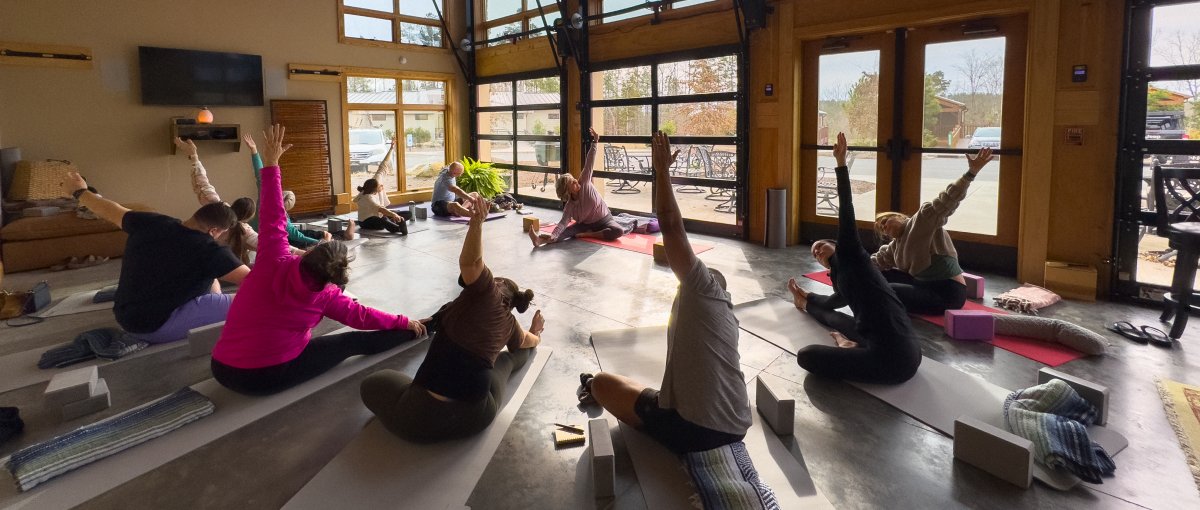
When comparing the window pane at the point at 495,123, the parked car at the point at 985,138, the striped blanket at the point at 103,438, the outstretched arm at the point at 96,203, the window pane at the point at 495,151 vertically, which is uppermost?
the window pane at the point at 495,123

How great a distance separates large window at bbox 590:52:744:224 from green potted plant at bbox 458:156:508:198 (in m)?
2.14

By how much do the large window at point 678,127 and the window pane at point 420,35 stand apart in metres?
3.66

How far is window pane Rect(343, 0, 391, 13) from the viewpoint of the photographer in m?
10.2

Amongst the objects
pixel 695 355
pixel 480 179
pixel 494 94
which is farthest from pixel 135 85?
pixel 695 355

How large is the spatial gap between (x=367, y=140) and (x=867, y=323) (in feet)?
31.3

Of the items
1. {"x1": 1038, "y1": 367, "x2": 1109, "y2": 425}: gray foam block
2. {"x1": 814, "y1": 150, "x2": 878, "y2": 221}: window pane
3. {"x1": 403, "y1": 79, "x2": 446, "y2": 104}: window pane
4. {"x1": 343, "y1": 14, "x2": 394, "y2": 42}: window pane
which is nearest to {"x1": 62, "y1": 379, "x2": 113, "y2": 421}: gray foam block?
{"x1": 1038, "y1": 367, "x2": 1109, "y2": 425}: gray foam block

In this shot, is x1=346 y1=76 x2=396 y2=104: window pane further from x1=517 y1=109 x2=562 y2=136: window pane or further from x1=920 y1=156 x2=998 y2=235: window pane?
x1=920 y1=156 x2=998 y2=235: window pane

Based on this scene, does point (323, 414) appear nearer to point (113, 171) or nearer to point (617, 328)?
point (617, 328)

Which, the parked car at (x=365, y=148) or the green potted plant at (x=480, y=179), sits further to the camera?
the parked car at (x=365, y=148)

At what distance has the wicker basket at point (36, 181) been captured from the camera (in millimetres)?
6867

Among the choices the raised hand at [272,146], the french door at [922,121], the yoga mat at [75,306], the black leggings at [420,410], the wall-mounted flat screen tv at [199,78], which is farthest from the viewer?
the wall-mounted flat screen tv at [199,78]

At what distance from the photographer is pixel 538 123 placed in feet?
35.2

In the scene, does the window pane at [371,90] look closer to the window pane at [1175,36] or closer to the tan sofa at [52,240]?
the tan sofa at [52,240]

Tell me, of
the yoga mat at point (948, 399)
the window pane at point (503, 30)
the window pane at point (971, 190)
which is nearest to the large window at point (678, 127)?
the window pane at point (971, 190)
